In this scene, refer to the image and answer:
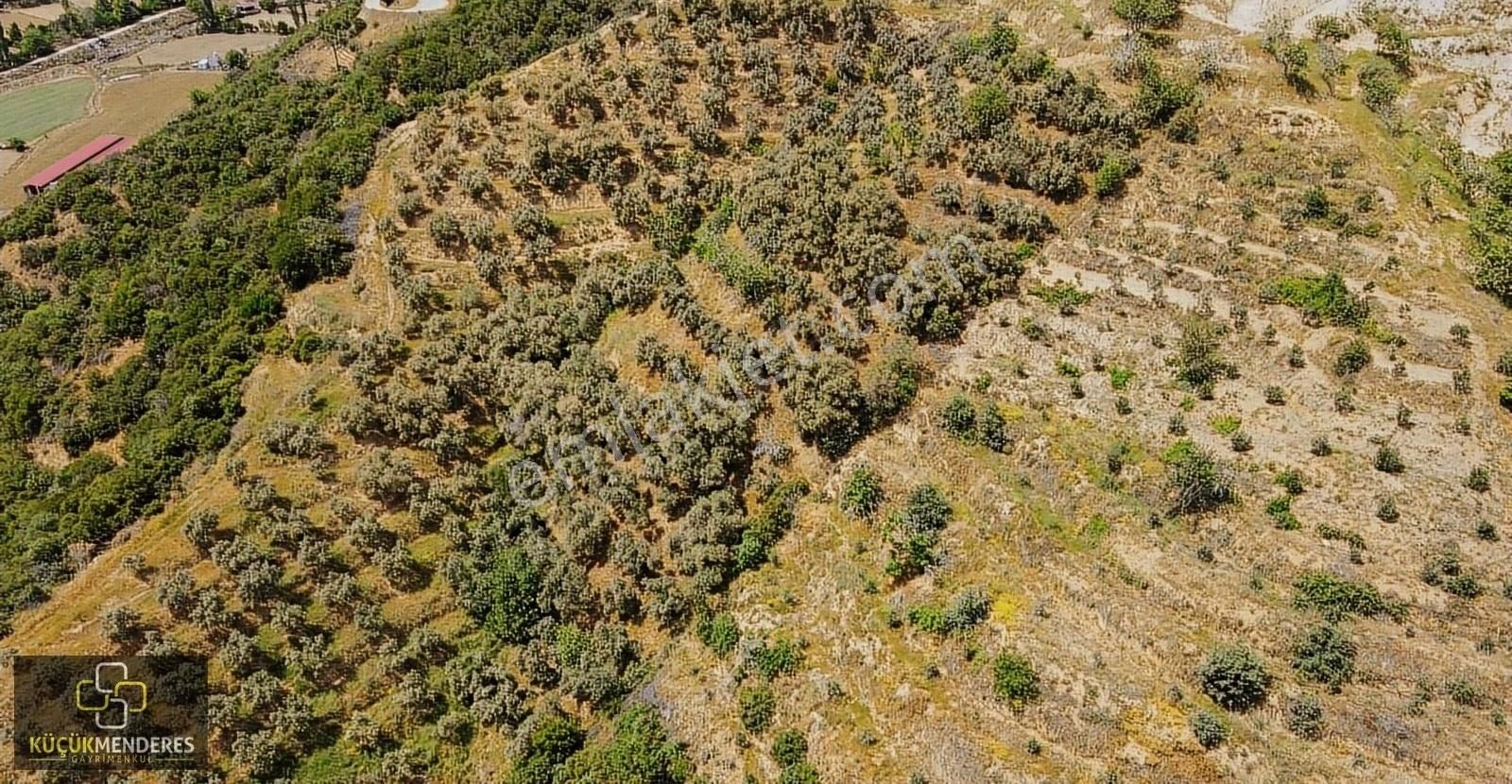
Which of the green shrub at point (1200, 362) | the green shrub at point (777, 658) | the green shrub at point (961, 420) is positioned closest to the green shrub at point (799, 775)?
the green shrub at point (777, 658)

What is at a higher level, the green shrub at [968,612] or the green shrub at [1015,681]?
the green shrub at [968,612]

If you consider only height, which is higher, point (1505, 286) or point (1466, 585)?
point (1505, 286)

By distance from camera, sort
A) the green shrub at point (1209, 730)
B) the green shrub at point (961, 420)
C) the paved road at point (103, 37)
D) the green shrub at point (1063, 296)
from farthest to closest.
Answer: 1. the paved road at point (103, 37)
2. the green shrub at point (1063, 296)
3. the green shrub at point (961, 420)
4. the green shrub at point (1209, 730)

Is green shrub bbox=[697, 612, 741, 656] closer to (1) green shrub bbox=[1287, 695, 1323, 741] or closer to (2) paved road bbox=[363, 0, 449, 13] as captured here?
(1) green shrub bbox=[1287, 695, 1323, 741]

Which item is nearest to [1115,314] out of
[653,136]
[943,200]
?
[943,200]

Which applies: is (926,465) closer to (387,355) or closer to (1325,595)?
(1325,595)

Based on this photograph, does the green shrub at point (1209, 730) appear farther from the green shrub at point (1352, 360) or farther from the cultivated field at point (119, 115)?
the cultivated field at point (119, 115)
